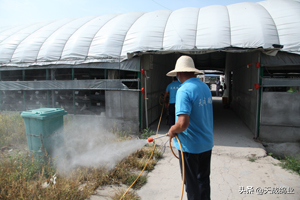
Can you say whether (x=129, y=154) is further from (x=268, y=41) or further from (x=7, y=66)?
(x=7, y=66)

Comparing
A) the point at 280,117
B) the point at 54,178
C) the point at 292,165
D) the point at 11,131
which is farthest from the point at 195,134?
the point at 11,131

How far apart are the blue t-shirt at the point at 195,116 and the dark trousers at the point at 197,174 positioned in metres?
0.11

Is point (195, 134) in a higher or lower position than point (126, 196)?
higher

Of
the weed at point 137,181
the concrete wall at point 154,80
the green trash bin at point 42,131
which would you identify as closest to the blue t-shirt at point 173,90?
the concrete wall at point 154,80

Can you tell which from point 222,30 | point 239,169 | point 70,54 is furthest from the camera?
point 70,54

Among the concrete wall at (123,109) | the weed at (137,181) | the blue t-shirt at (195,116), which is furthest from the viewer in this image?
the concrete wall at (123,109)

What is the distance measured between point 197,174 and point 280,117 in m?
4.93

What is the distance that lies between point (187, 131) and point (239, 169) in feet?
9.38

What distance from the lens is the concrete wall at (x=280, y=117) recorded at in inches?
242

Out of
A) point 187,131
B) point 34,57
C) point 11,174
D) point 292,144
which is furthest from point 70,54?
point 292,144

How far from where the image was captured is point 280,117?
6242 millimetres

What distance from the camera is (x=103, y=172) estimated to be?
4.07 meters

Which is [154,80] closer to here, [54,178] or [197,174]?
[54,178]

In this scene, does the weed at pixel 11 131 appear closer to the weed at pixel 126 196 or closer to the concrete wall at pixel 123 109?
the concrete wall at pixel 123 109
